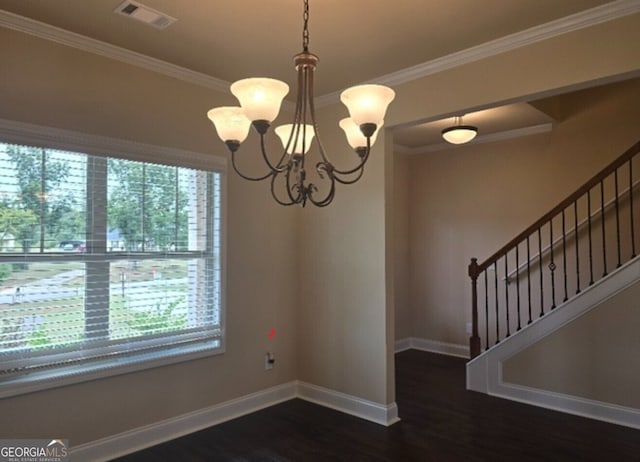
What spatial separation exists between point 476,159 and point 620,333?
266 centimetres

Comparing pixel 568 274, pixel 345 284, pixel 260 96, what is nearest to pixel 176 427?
pixel 345 284

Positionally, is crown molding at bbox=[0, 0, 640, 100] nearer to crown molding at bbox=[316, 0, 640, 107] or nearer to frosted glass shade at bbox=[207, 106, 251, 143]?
crown molding at bbox=[316, 0, 640, 107]

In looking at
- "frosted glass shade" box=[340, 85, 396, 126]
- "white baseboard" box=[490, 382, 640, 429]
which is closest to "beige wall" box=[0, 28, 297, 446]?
"frosted glass shade" box=[340, 85, 396, 126]

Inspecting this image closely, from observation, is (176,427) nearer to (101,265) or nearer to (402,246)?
(101,265)

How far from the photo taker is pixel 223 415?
353cm

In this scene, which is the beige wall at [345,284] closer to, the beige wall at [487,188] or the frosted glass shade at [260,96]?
the frosted glass shade at [260,96]

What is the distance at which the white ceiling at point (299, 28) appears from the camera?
8.00 ft

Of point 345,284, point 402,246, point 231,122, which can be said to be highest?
point 231,122

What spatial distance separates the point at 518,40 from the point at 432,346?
408 cm

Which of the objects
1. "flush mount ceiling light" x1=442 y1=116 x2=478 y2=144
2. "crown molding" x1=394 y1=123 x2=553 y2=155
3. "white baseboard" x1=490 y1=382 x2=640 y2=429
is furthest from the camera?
"crown molding" x1=394 y1=123 x2=553 y2=155

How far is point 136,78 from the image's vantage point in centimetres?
312

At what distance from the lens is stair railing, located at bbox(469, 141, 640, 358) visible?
418 centimetres

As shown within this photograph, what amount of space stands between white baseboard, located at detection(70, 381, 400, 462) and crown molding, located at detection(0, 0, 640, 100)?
8.15ft

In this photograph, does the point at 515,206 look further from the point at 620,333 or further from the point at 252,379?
the point at 252,379
